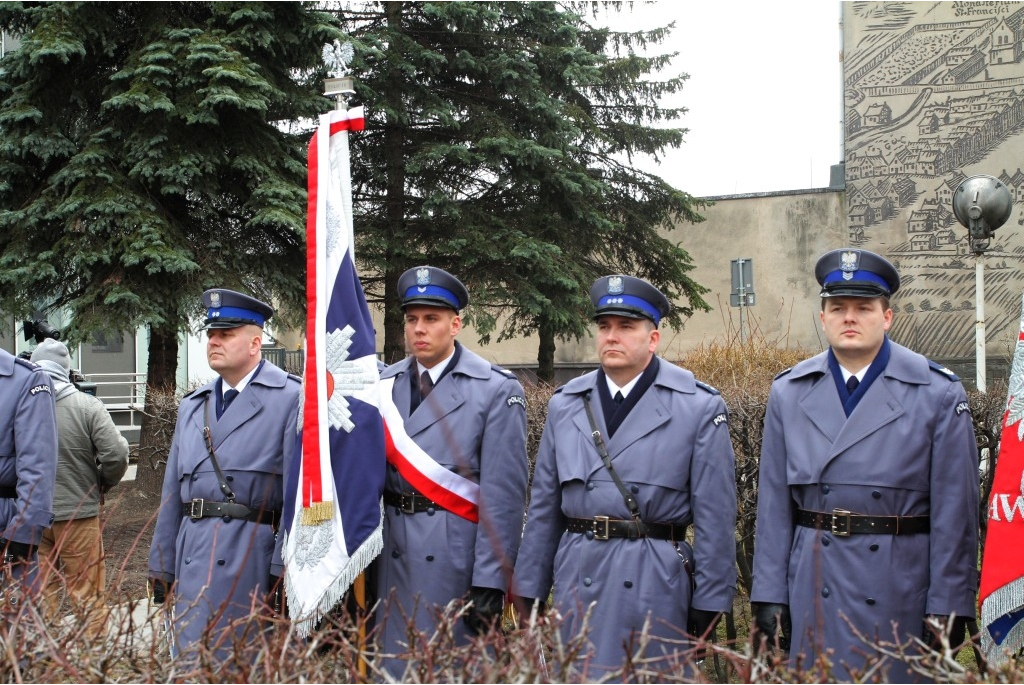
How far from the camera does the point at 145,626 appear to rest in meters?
2.63

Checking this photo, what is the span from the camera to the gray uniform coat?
507 cm

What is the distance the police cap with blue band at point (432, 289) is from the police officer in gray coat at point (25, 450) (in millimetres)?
2066

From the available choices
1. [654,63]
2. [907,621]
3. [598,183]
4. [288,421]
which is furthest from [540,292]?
[907,621]

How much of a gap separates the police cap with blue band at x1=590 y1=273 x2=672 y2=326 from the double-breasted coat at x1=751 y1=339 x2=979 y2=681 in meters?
0.74

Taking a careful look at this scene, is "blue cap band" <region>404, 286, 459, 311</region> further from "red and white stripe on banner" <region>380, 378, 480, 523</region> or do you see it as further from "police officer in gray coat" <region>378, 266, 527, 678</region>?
"red and white stripe on banner" <region>380, 378, 480, 523</region>

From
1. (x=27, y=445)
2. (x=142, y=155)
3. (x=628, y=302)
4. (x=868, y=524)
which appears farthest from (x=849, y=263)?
(x=142, y=155)

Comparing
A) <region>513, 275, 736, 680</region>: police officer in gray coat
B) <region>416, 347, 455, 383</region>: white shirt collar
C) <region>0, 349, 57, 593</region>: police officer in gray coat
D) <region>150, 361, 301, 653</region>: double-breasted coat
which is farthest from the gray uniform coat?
<region>513, 275, 736, 680</region>: police officer in gray coat

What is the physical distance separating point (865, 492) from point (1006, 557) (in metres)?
0.60

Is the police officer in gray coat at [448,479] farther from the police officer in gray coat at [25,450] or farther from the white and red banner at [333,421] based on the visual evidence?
the police officer in gray coat at [25,450]

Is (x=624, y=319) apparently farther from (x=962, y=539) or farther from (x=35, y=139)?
(x=35, y=139)

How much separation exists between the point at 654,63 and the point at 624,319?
16154 millimetres

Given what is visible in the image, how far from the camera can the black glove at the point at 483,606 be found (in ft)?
13.1

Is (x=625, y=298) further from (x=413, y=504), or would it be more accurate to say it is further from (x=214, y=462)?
(x=214, y=462)

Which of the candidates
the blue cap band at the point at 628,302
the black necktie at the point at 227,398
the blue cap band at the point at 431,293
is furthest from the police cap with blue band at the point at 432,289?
the black necktie at the point at 227,398
